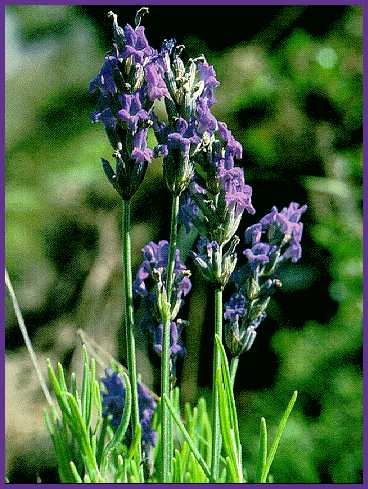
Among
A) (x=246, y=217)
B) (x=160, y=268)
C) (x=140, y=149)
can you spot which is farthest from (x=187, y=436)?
(x=246, y=217)

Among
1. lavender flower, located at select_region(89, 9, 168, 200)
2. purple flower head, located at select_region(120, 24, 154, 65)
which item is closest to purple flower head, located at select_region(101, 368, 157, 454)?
lavender flower, located at select_region(89, 9, 168, 200)

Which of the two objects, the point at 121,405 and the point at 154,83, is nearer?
the point at 154,83

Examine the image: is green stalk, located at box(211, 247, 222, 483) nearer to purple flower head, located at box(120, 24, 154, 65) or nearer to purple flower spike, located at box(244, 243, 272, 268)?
purple flower spike, located at box(244, 243, 272, 268)

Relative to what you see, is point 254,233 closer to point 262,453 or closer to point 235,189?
point 235,189

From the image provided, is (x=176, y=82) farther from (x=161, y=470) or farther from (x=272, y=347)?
(x=272, y=347)

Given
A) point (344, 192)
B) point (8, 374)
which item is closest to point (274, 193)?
point (344, 192)
